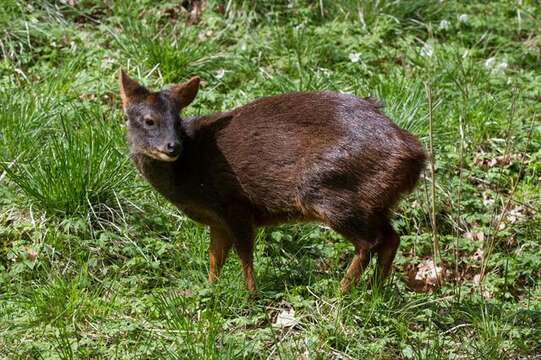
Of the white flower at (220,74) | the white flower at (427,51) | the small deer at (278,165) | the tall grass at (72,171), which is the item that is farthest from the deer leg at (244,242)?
the white flower at (427,51)

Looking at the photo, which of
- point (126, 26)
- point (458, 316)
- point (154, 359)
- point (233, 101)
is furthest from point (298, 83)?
point (154, 359)

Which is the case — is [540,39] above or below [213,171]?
below

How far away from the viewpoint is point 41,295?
6.25 metres


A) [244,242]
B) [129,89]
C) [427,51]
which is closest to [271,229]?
[244,242]

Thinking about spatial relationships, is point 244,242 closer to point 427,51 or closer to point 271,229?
point 271,229

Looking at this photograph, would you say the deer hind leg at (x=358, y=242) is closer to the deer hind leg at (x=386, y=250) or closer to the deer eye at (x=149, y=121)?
the deer hind leg at (x=386, y=250)

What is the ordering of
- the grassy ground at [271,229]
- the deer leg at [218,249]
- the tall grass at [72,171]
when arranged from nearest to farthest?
the grassy ground at [271,229]
the deer leg at [218,249]
the tall grass at [72,171]

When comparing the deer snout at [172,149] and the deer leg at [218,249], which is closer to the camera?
the deer snout at [172,149]

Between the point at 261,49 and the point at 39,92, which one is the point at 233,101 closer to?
the point at 261,49

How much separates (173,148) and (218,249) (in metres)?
0.78

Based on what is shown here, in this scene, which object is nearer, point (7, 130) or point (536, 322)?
point (536, 322)

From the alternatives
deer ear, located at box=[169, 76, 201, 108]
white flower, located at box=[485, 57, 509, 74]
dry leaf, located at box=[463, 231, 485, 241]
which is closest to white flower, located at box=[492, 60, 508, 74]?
white flower, located at box=[485, 57, 509, 74]

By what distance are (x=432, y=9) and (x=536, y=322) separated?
15.4 ft

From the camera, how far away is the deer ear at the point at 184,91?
6.91 metres
